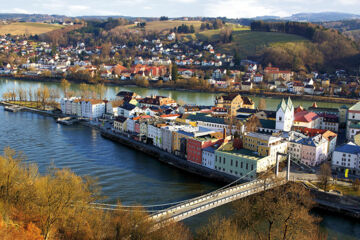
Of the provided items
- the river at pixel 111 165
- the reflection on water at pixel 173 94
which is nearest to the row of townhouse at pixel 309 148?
the river at pixel 111 165

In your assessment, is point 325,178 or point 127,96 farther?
point 127,96

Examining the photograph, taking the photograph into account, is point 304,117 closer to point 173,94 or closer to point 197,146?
point 197,146

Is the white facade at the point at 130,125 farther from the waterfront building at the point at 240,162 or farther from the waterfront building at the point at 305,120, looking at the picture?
the waterfront building at the point at 305,120

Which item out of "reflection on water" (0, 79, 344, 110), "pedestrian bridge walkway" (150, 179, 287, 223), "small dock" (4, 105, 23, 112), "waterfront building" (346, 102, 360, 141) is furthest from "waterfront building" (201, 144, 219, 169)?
"small dock" (4, 105, 23, 112)

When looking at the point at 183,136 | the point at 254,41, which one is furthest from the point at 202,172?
the point at 254,41

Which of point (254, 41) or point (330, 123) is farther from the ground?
point (254, 41)

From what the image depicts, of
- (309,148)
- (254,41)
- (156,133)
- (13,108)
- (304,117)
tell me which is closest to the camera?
(309,148)
